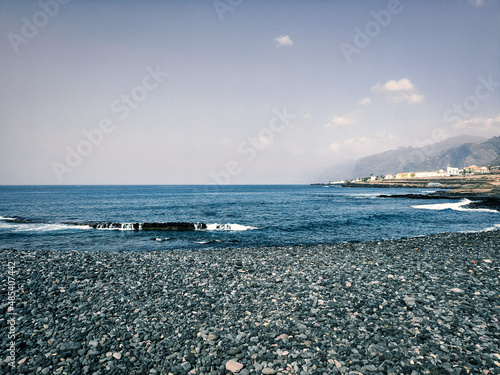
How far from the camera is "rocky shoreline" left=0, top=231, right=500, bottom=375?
635cm

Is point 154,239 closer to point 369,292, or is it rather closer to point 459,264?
point 369,292

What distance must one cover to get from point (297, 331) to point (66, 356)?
6.21 meters

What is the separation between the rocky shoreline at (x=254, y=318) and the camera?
6.35m

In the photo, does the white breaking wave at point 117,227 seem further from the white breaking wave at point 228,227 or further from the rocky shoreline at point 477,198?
the rocky shoreline at point 477,198

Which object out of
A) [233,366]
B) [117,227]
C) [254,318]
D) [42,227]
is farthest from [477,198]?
[42,227]

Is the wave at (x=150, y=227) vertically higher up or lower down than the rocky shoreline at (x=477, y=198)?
higher up

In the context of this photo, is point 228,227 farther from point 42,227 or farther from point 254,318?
point 254,318

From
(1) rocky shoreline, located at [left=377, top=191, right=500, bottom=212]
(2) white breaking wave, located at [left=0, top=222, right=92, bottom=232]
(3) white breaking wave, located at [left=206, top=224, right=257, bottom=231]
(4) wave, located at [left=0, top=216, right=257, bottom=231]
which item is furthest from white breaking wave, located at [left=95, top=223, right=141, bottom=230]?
(1) rocky shoreline, located at [left=377, top=191, right=500, bottom=212]

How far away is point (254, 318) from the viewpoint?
27.5 feet

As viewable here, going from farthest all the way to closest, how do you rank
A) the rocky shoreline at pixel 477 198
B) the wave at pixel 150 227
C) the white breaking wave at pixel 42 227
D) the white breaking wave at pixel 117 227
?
the rocky shoreline at pixel 477 198
the white breaking wave at pixel 117 227
the wave at pixel 150 227
the white breaking wave at pixel 42 227

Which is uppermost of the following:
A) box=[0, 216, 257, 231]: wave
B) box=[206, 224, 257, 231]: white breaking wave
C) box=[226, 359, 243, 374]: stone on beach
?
box=[226, 359, 243, 374]: stone on beach

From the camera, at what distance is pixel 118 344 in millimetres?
7148

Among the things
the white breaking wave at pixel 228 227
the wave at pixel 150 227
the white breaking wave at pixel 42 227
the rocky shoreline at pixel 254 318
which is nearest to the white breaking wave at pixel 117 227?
the wave at pixel 150 227

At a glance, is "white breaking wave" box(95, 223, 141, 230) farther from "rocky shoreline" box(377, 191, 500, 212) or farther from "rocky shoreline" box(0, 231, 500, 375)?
"rocky shoreline" box(377, 191, 500, 212)
